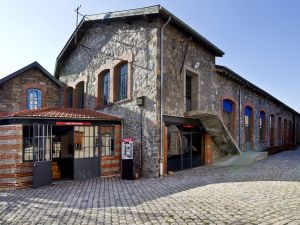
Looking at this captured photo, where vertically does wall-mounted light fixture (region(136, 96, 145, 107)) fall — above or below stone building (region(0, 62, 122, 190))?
above

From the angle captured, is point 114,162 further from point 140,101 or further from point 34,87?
point 34,87

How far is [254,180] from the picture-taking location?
8391mm

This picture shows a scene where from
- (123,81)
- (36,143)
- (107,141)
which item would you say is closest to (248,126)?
(123,81)

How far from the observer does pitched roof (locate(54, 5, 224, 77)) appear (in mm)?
9562

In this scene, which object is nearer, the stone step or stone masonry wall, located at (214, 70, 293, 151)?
the stone step

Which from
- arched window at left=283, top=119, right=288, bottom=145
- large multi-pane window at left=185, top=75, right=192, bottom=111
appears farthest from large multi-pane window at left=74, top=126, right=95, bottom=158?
arched window at left=283, top=119, right=288, bottom=145

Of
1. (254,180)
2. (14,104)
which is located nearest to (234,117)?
(254,180)

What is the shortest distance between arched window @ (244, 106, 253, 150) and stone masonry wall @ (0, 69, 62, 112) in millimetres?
11821

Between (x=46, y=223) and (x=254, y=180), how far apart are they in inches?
257

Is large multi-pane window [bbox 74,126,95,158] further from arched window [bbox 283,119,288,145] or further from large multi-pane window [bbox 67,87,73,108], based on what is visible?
arched window [bbox 283,119,288,145]

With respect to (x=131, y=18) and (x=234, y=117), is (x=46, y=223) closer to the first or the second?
(x=131, y=18)

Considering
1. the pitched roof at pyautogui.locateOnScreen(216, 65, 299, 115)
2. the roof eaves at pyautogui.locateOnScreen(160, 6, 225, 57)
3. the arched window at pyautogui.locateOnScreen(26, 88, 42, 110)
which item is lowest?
the arched window at pyautogui.locateOnScreen(26, 88, 42, 110)

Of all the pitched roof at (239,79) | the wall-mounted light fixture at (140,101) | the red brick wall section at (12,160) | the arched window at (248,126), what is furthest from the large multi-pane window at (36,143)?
the arched window at (248,126)

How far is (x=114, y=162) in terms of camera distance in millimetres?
10219
